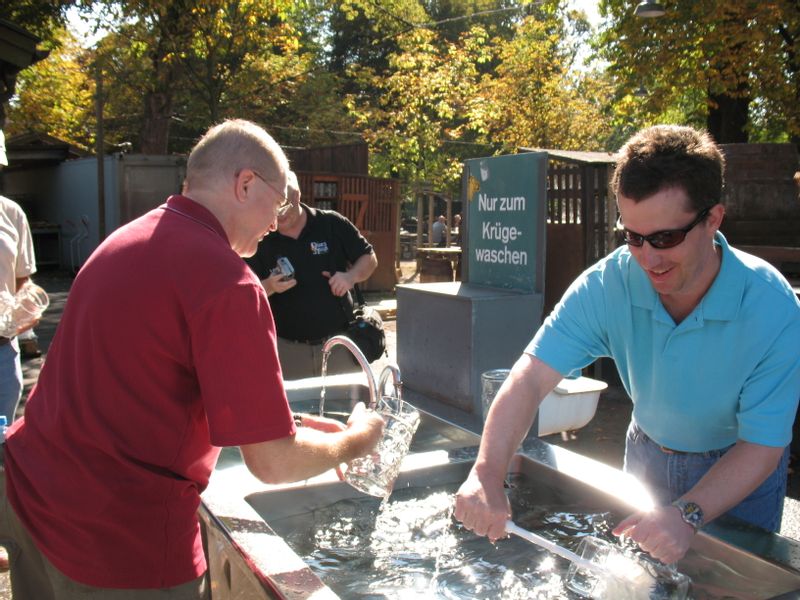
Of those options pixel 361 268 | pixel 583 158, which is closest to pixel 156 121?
pixel 583 158

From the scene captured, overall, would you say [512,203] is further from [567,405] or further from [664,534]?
[664,534]

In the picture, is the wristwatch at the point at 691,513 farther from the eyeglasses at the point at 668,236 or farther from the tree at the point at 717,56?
the tree at the point at 717,56

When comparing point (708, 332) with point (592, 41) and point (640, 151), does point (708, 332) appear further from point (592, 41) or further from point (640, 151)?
point (592, 41)

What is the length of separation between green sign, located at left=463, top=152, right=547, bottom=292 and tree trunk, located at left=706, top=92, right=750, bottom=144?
8.83 m

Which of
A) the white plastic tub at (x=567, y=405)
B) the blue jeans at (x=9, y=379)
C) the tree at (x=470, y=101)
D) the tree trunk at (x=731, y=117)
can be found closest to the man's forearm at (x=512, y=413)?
the white plastic tub at (x=567, y=405)

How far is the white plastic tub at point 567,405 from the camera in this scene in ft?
12.0

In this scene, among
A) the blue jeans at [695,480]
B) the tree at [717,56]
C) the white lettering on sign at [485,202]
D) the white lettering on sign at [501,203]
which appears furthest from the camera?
the tree at [717,56]

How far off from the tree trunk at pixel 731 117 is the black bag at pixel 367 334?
10043mm

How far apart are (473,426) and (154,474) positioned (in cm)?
295

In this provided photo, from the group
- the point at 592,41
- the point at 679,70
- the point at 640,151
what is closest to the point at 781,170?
the point at 679,70

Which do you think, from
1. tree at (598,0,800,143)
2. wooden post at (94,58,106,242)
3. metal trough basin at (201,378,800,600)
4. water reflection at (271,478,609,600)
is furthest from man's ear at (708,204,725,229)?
wooden post at (94,58,106,242)

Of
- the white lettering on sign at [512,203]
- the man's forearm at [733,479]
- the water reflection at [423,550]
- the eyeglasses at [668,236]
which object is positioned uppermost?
the white lettering on sign at [512,203]

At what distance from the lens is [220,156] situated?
1.79 metres

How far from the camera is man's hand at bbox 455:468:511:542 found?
1.86 metres
